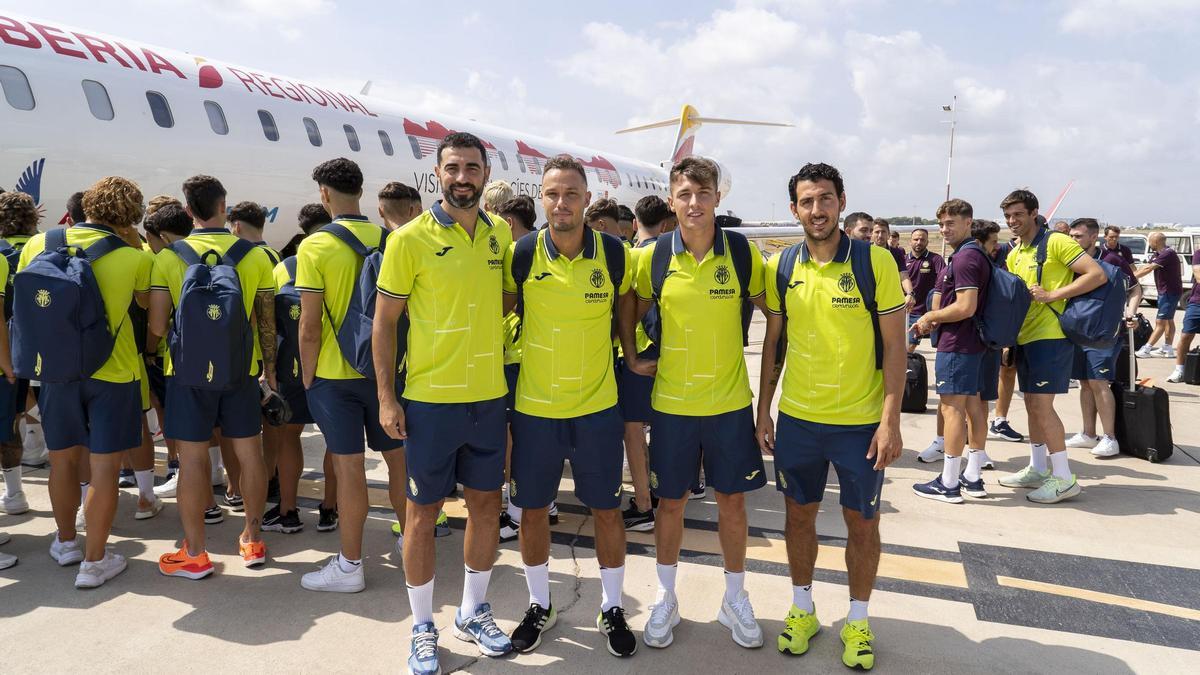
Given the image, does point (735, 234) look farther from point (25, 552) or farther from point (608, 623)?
point (25, 552)

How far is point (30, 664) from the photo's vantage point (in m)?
2.84

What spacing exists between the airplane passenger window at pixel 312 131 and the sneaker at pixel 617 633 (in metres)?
8.46

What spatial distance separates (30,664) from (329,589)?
119 cm

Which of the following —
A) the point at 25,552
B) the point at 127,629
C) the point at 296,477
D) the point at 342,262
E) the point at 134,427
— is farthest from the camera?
the point at 296,477

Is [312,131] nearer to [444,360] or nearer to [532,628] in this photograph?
[444,360]

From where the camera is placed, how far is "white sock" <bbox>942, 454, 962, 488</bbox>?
486 cm

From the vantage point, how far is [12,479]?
4477 millimetres

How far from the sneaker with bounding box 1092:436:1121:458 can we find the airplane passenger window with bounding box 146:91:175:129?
9844 mm

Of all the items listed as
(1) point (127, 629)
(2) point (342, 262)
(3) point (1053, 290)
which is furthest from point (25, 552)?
(3) point (1053, 290)

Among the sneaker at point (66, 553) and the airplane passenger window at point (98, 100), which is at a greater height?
the airplane passenger window at point (98, 100)

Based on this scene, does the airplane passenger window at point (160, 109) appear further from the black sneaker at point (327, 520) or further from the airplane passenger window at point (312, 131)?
the black sneaker at point (327, 520)

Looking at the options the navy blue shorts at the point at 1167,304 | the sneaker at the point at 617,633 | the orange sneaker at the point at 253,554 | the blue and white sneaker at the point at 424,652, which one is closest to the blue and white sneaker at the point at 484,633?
the blue and white sneaker at the point at 424,652

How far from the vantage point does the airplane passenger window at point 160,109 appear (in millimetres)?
7391

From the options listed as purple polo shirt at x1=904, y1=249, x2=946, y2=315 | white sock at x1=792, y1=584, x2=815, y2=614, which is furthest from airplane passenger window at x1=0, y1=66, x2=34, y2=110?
purple polo shirt at x1=904, y1=249, x2=946, y2=315
